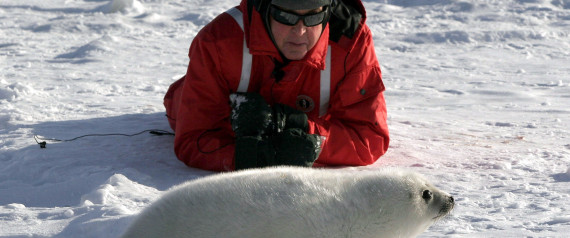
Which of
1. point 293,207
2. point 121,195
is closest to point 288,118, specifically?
point 121,195

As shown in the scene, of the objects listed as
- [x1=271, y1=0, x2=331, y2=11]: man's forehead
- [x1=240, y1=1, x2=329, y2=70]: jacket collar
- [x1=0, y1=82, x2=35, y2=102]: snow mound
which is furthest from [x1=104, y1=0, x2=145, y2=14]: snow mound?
Result: [x1=271, y1=0, x2=331, y2=11]: man's forehead

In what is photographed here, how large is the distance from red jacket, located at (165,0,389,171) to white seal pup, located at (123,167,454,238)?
3.35 ft

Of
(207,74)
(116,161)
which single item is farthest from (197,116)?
(116,161)

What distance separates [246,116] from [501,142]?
5.16 ft

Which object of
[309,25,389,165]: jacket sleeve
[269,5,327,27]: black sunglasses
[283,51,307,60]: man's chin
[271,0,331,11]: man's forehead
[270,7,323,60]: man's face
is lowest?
[309,25,389,165]: jacket sleeve

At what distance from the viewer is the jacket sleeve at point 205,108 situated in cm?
323

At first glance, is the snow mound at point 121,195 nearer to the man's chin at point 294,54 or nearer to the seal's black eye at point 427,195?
the man's chin at point 294,54

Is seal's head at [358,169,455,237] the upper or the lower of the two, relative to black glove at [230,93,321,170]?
upper

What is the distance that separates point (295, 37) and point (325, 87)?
34cm

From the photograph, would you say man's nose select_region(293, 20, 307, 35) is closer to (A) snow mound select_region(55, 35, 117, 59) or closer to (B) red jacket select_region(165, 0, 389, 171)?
(B) red jacket select_region(165, 0, 389, 171)

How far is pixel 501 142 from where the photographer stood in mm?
3951

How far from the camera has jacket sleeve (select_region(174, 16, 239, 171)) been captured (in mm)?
3227

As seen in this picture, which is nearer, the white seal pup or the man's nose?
the white seal pup

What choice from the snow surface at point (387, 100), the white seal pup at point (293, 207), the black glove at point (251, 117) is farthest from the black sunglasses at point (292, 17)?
the white seal pup at point (293, 207)
